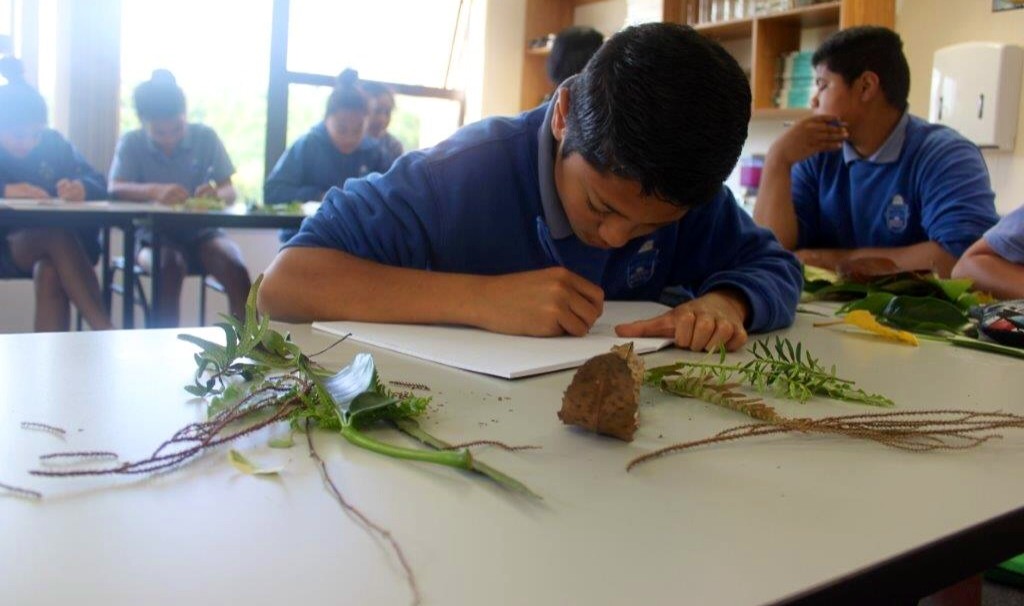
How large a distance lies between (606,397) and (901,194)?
2171mm

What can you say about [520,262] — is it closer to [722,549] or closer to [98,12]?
[722,549]

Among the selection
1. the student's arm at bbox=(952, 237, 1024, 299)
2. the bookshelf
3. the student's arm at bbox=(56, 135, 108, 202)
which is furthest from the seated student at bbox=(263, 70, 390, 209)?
the student's arm at bbox=(952, 237, 1024, 299)

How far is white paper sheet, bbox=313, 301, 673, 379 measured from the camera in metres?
0.89

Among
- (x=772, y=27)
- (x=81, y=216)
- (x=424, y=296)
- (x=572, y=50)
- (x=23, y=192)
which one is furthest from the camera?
(x=772, y=27)

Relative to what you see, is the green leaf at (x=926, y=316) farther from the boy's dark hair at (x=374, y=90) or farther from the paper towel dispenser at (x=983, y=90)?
the boy's dark hair at (x=374, y=90)

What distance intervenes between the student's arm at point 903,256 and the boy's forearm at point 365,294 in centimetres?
134

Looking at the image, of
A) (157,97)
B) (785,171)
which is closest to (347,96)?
(157,97)

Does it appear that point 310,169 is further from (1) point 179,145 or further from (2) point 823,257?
(2) point 823,257

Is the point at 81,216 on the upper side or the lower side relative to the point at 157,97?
lower

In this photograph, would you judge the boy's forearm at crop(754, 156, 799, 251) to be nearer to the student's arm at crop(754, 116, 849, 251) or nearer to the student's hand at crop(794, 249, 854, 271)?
the student's arm at crop(754, 116, 849, 251)

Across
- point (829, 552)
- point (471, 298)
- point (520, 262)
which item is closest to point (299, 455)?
point (829, 552)

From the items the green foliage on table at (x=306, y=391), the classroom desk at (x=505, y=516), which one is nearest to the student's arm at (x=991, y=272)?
the classroom desk at (x=505, y=516)

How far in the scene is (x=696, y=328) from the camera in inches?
42.3

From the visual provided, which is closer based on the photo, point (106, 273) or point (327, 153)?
point (106, 273)
